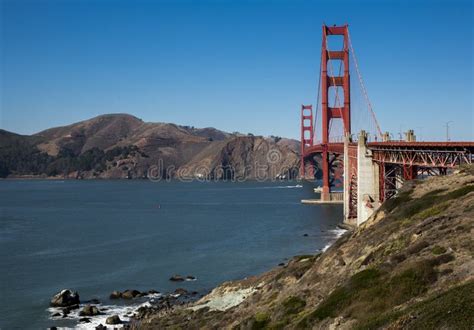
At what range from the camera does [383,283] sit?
64.0 ft

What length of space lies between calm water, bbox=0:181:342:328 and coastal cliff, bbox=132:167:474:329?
1084 centimetres

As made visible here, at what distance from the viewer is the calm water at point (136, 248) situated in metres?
45.4

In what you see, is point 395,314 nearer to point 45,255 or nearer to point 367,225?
point 367,225

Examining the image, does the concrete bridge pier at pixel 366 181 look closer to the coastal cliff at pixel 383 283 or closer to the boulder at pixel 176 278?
the coastal cliff at pixel 383 283

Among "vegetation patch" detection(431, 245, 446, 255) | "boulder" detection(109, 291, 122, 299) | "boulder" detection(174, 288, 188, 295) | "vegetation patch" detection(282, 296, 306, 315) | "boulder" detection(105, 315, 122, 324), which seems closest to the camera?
"vegetation patch" detection(431, 245, 446, 255)

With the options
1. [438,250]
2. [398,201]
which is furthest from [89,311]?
[438,250]

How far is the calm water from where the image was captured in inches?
1786

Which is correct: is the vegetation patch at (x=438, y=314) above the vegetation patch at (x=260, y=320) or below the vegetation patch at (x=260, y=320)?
above

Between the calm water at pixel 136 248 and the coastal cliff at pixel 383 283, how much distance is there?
10.8 metres

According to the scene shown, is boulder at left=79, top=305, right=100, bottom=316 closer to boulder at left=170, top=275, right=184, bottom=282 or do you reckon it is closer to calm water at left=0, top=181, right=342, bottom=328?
calm water at left=0, top=181, right=342, bottom=328

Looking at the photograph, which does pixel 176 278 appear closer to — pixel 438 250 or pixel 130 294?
pixel 130 294

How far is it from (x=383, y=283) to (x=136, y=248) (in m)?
47.2

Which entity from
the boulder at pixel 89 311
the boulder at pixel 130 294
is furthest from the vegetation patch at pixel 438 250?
the boulder at pixel 130 294

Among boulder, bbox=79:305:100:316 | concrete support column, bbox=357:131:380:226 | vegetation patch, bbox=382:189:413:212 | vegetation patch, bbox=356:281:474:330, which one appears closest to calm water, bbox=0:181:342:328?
boulder, bbox=79:305:100:316
